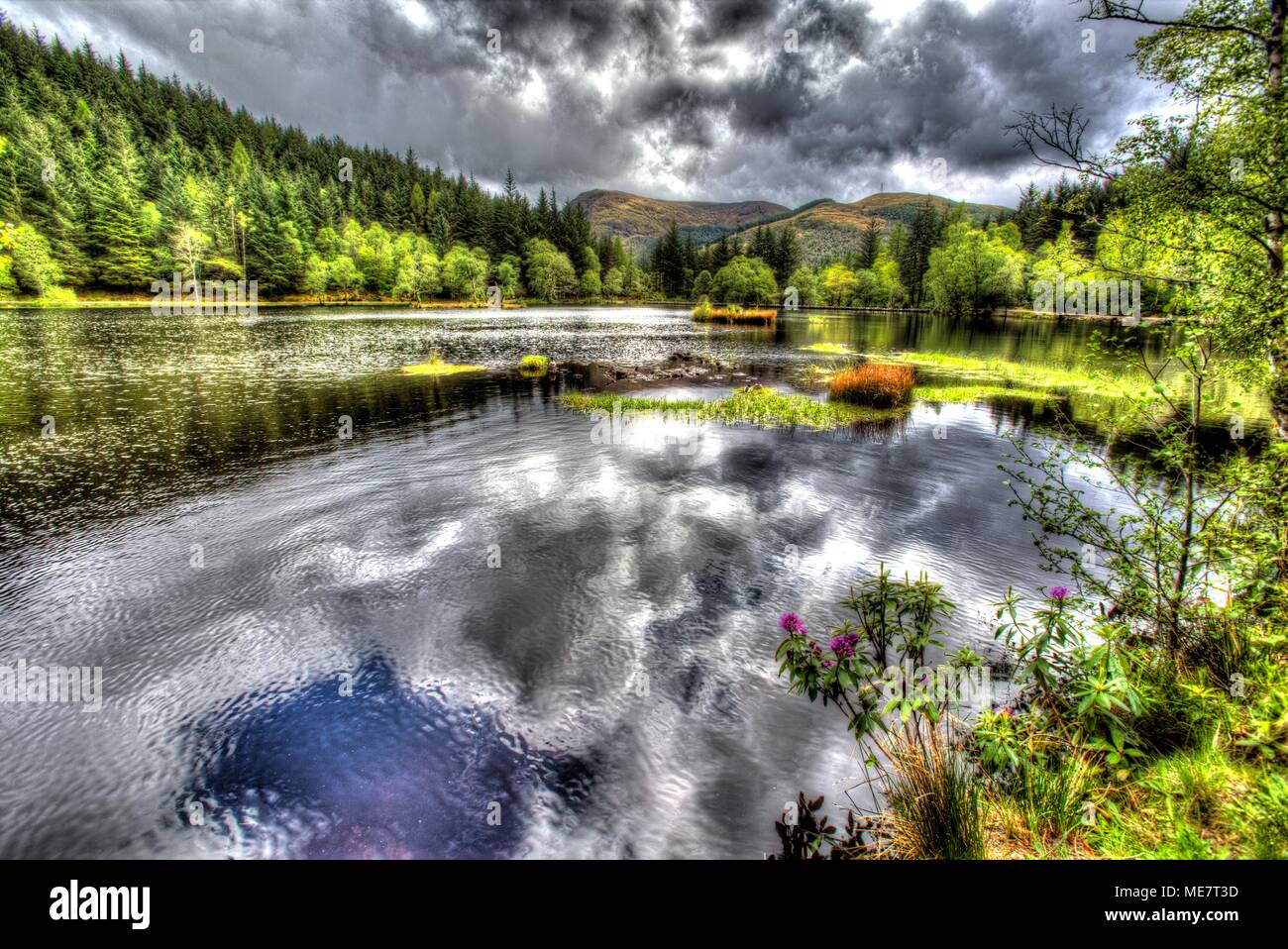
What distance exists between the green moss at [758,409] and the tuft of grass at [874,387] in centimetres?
87

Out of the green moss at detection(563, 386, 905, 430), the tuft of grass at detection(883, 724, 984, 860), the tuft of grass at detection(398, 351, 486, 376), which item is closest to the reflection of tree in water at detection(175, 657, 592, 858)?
the tuft of grass at detection(883, 724, 984, 860)

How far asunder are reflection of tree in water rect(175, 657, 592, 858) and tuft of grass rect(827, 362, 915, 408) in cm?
2915

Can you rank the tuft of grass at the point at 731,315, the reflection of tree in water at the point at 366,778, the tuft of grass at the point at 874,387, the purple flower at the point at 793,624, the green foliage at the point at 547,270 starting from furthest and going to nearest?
the green foliage at the point at 547,270 < the tuft of grass at the point at 731,315 < the tuft of grass at the point at 874,387 < the reflection of tree in water at the point at 366,778 < the purple flower at the point at 793,624

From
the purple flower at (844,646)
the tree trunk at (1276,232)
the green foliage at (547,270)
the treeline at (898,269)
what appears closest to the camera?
the purple flower at (844,646)

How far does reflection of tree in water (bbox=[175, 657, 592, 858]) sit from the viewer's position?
6.38m

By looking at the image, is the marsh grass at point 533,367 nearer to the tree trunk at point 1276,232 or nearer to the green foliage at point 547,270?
the tree trunk at point 1276,232

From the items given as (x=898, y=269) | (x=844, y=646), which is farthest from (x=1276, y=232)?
(x=898, y=269)

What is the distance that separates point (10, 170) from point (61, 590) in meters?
150

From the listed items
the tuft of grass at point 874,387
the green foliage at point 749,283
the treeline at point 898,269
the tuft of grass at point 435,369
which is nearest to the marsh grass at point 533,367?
the tuft of grass at point 435,369

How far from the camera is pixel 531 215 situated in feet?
596

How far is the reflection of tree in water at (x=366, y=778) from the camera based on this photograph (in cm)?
638
